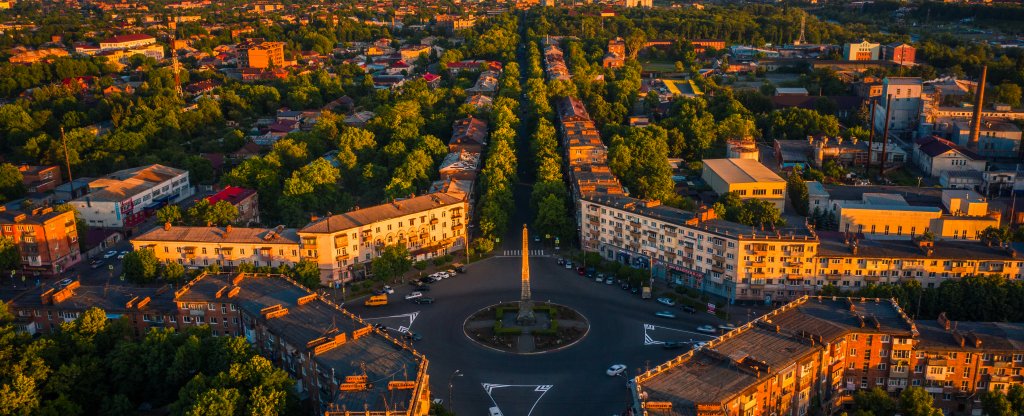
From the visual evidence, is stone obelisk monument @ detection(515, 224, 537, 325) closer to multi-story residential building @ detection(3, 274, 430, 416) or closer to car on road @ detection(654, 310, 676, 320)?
car on road @ detection(654, 310, 676, 320)

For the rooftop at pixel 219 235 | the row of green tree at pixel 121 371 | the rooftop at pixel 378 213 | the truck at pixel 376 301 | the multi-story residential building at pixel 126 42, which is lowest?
the truck at pixel 376 301

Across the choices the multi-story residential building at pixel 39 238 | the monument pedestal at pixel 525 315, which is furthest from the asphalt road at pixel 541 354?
the multi-story residential building at pixel 39 238

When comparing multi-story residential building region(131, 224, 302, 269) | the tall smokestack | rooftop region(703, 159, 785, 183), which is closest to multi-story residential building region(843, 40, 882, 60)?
the tall smokestack

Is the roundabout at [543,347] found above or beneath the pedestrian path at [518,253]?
beneath

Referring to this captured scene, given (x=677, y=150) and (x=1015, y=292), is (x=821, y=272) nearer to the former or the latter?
(x=1015, y=292)

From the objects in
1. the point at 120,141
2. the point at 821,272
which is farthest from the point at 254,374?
the point at 120,141

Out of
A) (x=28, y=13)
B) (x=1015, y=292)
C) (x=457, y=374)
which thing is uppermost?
(x=28, y=13)

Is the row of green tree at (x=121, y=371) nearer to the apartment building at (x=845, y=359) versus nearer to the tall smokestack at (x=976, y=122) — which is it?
the apartment building at (x=845, y=359)
